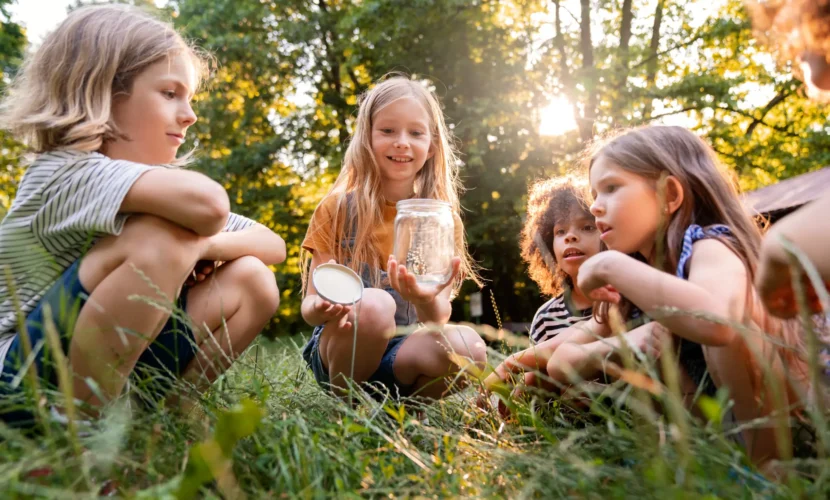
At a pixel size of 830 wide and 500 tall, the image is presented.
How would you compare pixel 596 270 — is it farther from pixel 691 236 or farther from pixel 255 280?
pixel 255 280

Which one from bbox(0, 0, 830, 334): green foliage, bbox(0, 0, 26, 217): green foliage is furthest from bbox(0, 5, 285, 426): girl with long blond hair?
bbox(0, 0, 26, 217): green foliage

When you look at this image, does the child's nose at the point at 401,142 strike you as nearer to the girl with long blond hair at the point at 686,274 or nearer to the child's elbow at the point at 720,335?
the girl with long blond hair at the point at 686,274

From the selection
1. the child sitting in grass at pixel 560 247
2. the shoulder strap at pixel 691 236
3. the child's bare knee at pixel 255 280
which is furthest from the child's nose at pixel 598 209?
the child's bare knee at pixel 255 280

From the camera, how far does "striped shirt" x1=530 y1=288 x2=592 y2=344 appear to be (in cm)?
259

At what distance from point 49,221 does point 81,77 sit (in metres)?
0.48

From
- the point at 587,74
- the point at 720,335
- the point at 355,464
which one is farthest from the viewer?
the point at 587,74

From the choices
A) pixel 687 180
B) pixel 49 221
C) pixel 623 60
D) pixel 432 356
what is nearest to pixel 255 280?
pixel 49 221

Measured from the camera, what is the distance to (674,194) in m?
1.79

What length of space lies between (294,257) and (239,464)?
41.2 feet

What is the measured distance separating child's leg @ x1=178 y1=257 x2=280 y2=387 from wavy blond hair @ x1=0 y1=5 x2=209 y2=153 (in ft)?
1.58

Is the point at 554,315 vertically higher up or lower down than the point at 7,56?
lower down

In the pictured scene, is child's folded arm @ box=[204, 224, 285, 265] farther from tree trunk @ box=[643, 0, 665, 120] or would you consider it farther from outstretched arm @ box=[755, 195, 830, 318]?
tree trunk @ box=[643, 0, 665, 120]

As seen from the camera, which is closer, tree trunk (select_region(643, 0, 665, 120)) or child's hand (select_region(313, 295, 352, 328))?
child's hand (select_region(313, 295, 352, 328))

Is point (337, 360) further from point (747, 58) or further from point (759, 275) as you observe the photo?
point (747, 58)
